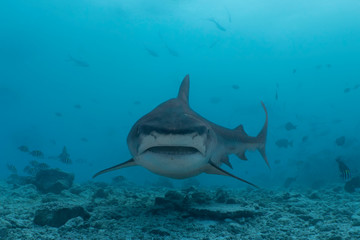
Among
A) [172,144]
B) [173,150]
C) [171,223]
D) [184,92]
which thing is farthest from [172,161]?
[184,92]

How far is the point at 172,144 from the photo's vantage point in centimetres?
290

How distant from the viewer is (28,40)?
62094 mm

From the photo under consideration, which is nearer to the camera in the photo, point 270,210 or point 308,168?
point 270,210

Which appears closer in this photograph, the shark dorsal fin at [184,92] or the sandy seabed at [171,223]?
the sandy seabed at [171,223]

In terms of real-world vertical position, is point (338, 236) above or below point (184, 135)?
below

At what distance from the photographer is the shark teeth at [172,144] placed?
113 inches

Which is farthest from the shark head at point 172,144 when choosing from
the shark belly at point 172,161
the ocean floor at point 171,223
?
the ocean floor at point 171,223

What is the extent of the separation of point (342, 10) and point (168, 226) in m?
61.1

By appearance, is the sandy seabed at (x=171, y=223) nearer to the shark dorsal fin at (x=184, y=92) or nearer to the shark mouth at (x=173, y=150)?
the shark mouth at (x=173, y=150)

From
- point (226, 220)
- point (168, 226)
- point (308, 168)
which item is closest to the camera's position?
point (168, 226)

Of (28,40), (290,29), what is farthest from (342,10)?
(28,40)

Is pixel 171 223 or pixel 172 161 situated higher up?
pixel 172 161

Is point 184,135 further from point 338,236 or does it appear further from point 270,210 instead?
point 270,210

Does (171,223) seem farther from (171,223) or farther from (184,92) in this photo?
(184,92)
